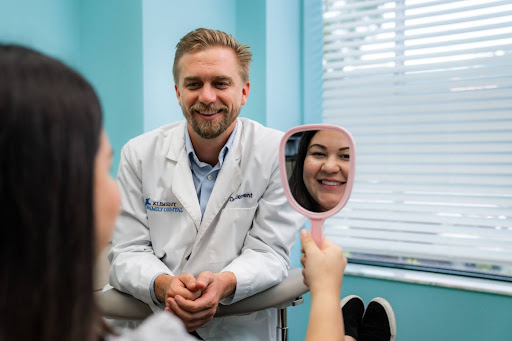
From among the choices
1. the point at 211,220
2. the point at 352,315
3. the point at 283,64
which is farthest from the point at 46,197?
the point at 283,64

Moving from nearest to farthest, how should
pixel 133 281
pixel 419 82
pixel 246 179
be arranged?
pixel 133 281 → pixel 246 179 → pixel 419 82

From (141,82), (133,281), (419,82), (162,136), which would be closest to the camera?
(133,281)

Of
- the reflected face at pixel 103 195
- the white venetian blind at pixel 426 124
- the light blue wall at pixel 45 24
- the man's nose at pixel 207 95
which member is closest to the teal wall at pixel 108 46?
the light blue wall at pixel 45 24

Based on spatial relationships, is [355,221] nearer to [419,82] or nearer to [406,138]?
[406,138]

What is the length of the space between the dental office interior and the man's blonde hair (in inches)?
12.3

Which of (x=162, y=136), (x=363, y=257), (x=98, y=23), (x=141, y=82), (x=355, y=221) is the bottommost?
(x=363, y=257)

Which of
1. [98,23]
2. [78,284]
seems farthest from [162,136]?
[78,284]

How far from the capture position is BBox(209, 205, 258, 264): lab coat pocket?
5.01ft

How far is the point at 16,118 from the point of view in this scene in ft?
1.63

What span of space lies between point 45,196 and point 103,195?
10cm

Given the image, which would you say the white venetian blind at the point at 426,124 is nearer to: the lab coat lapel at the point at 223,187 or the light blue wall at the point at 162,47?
the light blue wall at the point at 162,47

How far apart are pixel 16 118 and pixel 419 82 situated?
6.94ft

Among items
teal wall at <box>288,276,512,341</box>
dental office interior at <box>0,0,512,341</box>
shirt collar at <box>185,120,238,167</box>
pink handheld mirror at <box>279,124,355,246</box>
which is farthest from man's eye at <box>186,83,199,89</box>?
teal wall at <box>288,276,512,341</box>

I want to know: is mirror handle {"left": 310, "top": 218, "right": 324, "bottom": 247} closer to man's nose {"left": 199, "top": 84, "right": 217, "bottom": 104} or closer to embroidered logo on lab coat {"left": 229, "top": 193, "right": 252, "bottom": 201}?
embroidered logo on lab coat {"left": 229, "top": 193, "right": 252, "bottom": 201}
